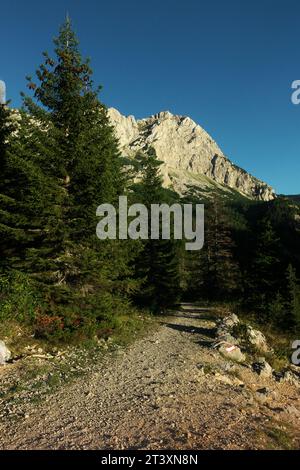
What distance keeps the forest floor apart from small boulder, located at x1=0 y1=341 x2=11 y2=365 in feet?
1.51

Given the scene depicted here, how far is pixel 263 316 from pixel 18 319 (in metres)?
20.7

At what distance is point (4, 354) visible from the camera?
12.2 metres

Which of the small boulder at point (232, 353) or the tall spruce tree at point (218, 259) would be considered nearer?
the small boulder at point (232, 353)

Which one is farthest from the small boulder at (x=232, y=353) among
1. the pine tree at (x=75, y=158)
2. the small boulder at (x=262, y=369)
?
the pine tree at (x=75, y=158)

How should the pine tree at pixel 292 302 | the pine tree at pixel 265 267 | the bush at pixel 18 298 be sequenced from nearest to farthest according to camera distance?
1. the bush at pixel 18 298
2. the pine tree at pixel 292 302
3. the pine tree at pixel 265 267

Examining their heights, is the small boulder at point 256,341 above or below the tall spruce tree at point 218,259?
below

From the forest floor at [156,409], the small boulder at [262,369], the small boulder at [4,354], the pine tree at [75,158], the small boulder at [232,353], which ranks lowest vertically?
the small boulder at [262,369]

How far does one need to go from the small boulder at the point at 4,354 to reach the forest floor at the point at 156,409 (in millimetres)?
462

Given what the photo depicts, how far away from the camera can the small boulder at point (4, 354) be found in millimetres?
12039

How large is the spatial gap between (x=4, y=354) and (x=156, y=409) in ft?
19.9

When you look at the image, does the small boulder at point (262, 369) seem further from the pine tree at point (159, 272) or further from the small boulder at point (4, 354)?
the pine tree at point (159, 272)

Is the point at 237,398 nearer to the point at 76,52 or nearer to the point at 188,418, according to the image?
the point at 188,418

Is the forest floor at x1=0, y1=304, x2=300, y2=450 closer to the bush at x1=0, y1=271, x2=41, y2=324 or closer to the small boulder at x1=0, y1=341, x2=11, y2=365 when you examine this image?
the small boulder at x1=0, y1=341, x2=11, y2=365
